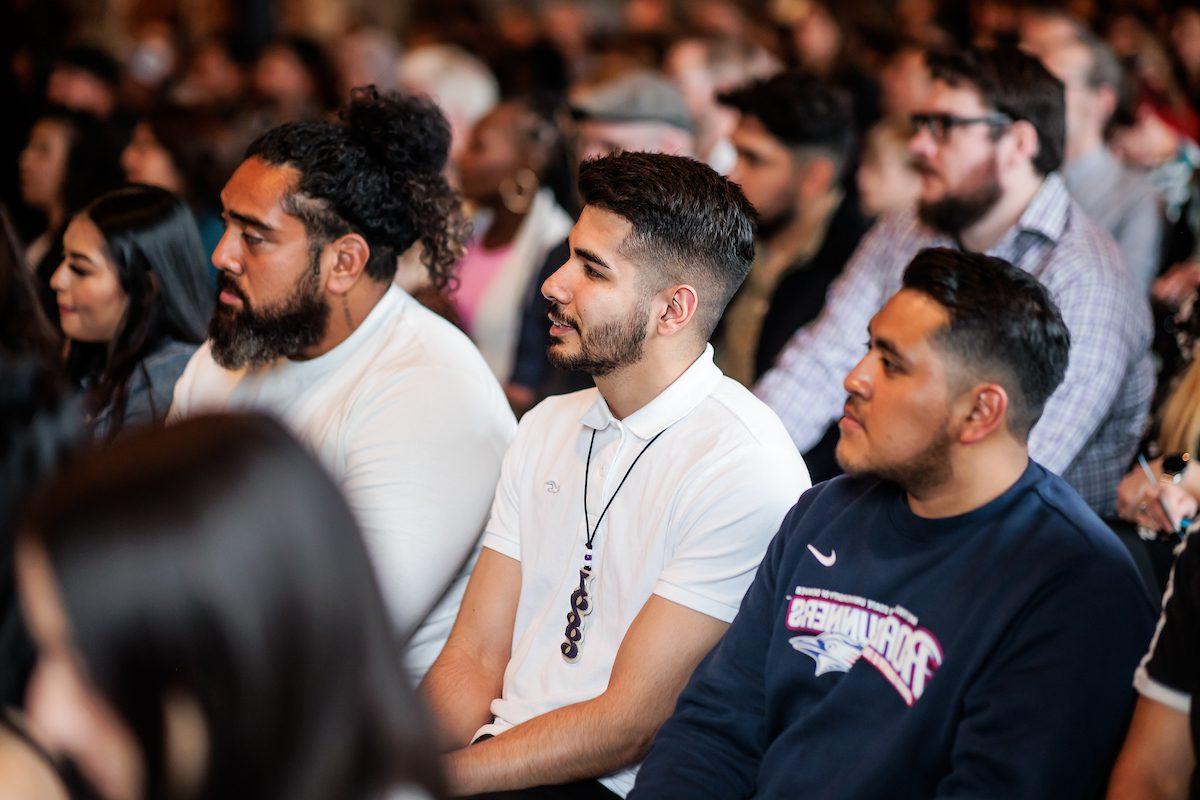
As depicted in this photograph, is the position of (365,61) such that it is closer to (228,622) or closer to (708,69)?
(708,69)

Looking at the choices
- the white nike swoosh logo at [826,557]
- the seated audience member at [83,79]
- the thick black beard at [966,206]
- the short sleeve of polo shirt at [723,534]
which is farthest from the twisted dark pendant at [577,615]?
the seated audience member at [83,79]

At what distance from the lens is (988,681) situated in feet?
5.23

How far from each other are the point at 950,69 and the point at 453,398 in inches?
56.7

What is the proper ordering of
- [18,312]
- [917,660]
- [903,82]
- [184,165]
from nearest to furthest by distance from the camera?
1. [917,660]
2. [18,312]
3. [184,165]
4. [903,82]

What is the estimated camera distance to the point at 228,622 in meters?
0.95

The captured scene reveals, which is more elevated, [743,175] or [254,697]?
[743,175]

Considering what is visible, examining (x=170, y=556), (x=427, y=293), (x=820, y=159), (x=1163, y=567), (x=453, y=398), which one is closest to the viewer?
(x=170, y=556)

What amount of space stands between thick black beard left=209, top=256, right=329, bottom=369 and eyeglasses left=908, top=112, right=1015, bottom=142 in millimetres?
1440

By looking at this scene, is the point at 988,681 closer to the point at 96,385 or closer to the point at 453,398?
the point at 453,398

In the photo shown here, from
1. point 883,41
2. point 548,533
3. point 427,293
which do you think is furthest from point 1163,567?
point 883,41

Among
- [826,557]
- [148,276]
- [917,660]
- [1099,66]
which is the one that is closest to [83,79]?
[148,276]

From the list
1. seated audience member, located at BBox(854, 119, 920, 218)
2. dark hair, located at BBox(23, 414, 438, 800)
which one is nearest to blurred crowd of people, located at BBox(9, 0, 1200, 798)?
dark hair, located at BBox(23, 414, 438, 800)

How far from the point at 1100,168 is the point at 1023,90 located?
1.11 m

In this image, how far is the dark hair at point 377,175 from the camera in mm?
2535
